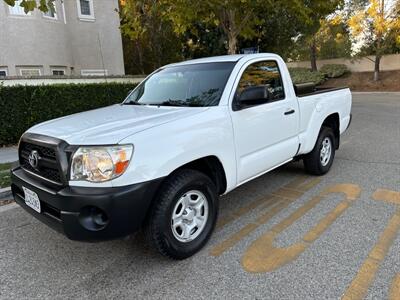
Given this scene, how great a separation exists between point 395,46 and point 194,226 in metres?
29.6

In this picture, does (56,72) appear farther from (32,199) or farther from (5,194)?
(32,199)

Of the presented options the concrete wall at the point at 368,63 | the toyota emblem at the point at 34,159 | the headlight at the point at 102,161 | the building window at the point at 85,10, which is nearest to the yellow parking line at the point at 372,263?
the headlight at the point at 102,161

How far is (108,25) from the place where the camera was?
15.1 meters

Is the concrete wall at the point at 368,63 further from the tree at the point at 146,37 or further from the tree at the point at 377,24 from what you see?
the tree at the point at 146,37

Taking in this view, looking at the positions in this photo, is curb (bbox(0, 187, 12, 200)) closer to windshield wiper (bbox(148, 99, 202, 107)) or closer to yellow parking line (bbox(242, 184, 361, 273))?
windshield wiper (bbox(148, 99, 202, 107))

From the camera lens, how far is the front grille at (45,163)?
2.67m

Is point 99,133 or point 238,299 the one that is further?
point 99,133

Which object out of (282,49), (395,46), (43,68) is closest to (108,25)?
(43,68)

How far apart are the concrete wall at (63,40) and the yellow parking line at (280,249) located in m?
11.8

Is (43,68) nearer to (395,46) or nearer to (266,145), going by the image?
(266,145)

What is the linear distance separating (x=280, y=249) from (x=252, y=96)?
153cm

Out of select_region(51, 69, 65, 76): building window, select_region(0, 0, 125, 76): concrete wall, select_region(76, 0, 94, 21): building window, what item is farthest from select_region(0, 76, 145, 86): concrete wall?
select_region(76, 0, 94, 21): building window

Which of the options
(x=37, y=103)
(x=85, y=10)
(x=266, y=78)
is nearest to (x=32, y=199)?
(x=266, y=78)

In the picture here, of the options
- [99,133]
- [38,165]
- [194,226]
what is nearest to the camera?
[99,133]
